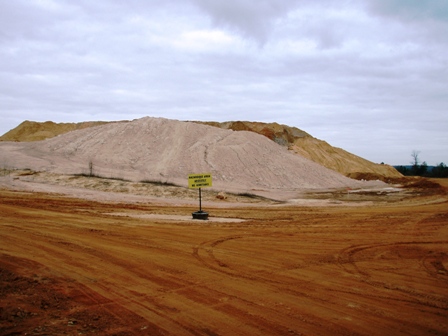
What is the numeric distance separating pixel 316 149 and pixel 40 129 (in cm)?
6974

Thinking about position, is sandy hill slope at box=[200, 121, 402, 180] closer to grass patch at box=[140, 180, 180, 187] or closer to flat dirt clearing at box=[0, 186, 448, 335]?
grass patch at box=[140, 180, 180, 187]

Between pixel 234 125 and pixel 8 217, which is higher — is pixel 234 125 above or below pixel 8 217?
above

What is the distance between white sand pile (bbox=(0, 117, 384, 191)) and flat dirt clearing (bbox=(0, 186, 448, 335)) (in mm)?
25427

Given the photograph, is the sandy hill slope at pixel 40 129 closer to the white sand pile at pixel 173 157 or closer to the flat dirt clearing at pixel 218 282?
the white sand pile at pixel 173 157

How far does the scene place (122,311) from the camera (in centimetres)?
575

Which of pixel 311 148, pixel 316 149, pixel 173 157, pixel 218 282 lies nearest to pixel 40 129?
pixel 311 148

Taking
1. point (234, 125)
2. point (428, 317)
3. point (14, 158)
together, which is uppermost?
point (234, 125)

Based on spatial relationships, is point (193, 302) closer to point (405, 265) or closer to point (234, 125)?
point (405, 265)

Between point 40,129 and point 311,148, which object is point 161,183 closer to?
point 311,148

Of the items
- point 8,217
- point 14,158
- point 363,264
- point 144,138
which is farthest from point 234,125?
point 363,264

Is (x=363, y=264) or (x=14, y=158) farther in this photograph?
(x=14, y=158)

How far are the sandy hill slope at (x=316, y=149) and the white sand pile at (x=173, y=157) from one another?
22.9 metres

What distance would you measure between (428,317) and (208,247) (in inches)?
244

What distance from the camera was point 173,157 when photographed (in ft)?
145
